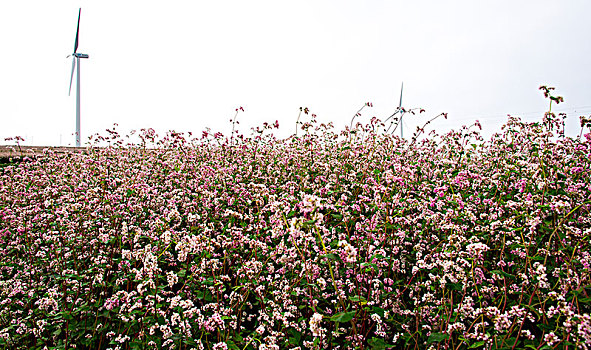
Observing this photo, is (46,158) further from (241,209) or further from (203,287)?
(203,287)

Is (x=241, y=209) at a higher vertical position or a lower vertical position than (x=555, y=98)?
lower

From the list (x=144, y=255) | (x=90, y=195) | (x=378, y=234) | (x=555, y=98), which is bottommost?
(x=144, y=255)

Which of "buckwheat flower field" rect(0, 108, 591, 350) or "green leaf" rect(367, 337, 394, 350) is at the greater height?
"buckwheat flower field" rect(0, 108, 591, 350)

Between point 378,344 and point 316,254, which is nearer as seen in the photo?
point 378,344

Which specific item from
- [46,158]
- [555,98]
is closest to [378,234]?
[555,98]

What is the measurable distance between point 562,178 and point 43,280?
7.86 meters

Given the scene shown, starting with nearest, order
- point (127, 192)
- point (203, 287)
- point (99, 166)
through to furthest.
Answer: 1. point (203, 287)
2. point (127, 192)
3. point (99, 166)

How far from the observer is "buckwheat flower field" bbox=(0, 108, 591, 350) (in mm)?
3521

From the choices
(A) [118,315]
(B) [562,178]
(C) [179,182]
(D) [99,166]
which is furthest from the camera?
(D) [99,166]

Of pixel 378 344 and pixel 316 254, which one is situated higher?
pixel 316 254

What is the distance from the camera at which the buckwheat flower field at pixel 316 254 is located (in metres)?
3.52

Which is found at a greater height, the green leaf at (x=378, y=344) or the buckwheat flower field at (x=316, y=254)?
the buckwheat flower field at (x=316, y=254)

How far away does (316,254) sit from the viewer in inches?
188

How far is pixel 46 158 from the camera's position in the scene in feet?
37.8
